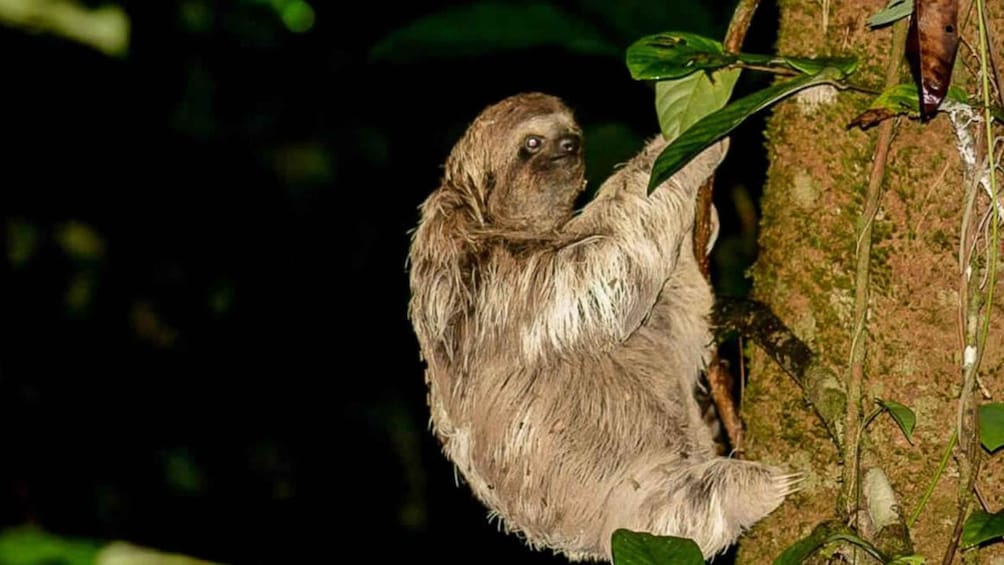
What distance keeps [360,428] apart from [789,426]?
785 cm

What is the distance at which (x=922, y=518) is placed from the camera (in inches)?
166

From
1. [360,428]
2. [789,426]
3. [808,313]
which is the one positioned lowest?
[360,428]

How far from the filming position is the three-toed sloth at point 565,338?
5.36 meters

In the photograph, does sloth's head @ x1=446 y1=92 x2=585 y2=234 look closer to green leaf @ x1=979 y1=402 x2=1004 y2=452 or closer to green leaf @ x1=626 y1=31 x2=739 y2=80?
green leaf @ x1=626 y1=31 x2=739 y2=80

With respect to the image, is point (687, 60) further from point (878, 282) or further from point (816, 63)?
point (878, 282)

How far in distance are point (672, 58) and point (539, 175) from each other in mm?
1732

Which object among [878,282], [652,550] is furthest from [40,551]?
[878,282]

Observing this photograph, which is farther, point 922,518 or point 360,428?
point 360,428

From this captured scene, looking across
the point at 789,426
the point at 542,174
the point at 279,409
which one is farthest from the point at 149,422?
the point at 789,426

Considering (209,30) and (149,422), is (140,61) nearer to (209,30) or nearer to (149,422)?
(209,30)

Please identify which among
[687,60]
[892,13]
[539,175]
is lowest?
[539,175]

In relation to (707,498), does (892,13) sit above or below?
→ above

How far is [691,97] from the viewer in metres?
4.64

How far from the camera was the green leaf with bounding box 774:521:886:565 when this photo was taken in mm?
3760
